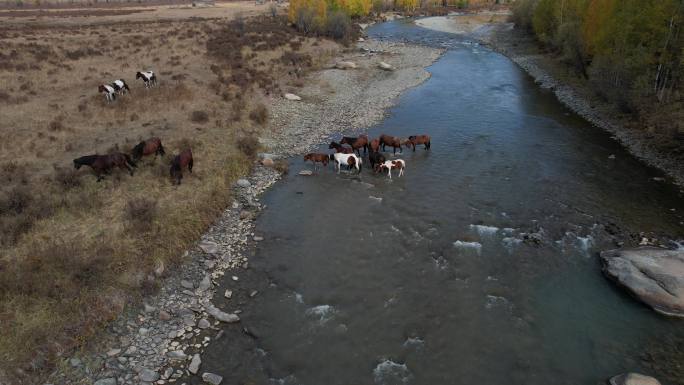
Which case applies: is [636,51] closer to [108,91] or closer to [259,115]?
[259,115]

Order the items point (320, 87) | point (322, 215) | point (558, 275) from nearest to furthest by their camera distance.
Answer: point (558, 275) < point (322, 215) < point (320, 87)

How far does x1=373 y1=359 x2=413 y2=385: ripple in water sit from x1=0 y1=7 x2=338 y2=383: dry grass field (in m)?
7.57

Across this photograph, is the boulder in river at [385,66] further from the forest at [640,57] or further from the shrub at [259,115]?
the shrub at [259,115]

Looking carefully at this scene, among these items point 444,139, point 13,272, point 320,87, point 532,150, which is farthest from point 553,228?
point 320,87

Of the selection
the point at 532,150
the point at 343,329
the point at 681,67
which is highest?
the point at 681,67

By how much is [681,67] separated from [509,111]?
34.4 ft

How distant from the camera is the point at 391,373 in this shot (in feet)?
36.1

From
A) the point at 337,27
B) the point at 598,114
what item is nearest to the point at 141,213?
the point at 598,114

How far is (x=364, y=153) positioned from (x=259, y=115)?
26.9 ft

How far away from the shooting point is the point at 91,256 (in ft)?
44.0

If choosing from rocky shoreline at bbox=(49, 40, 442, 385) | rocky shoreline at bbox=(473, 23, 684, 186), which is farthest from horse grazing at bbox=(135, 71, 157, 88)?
rocky shoreline at bbox=(473, 23, 684, 186)

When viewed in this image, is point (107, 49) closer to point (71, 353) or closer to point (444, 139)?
point (444, 139)

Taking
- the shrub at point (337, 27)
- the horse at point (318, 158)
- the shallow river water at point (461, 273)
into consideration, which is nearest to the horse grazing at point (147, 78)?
the shallow river water at point (461, 273)

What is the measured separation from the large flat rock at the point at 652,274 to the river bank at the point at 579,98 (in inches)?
353
